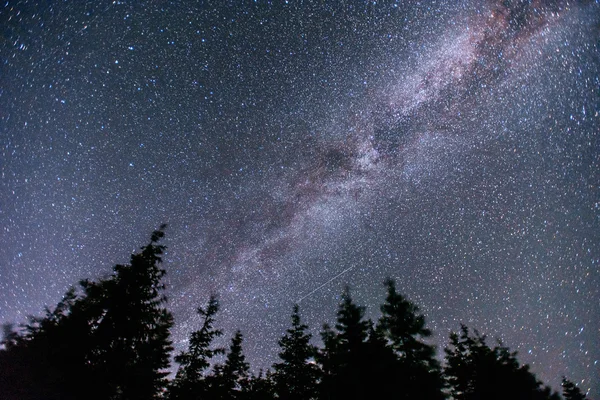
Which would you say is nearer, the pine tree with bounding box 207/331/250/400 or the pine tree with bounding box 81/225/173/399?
the pine tree with bounding box 81/225/173/399

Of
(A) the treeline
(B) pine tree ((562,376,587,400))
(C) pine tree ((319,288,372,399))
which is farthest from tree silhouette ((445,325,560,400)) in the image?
(B) pine tree ((562,376,587,400))

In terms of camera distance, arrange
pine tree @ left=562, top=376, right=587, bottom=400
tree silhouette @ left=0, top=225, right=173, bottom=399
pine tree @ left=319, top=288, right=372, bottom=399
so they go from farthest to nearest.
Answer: pine tree @ left=562, top=376, right=587, bottom=400 < pine tree @ left=319, top=288, right=372, bottom=399 < tree silhouette @ left=0, top=225, right=173, bottom=399

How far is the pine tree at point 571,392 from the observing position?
2783 cm

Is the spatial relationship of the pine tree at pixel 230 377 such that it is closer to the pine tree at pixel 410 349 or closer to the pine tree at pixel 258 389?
the pine tree at pixel 258 389

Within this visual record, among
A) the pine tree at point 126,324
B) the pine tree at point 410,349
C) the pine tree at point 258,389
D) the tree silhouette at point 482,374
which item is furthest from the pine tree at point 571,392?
the pine tree at point 126,324

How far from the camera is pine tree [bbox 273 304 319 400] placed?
16.0 meters

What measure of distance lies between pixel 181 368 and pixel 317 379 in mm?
7784

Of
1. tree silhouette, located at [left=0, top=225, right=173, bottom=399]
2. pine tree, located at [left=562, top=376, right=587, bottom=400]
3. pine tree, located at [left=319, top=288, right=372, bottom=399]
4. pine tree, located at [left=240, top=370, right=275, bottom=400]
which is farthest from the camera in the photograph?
pine tree, located at [left=562, top=376, right=587, bottom=400]

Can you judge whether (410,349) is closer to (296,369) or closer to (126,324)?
(296,369)

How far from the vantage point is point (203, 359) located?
16562 mm

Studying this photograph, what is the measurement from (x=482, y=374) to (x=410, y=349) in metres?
6.25

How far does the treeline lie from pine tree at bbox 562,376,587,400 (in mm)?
14799

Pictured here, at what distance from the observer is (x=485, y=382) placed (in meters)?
16.3

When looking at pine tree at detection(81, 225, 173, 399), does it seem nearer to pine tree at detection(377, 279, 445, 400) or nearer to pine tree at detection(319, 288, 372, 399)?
pine tree at detection(319, 288, 372, 399)
